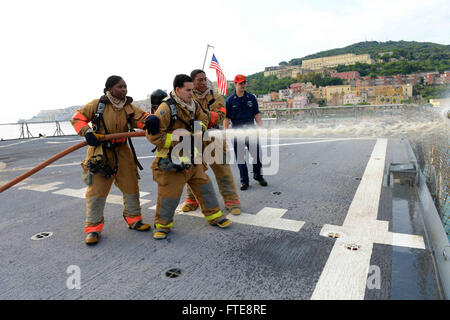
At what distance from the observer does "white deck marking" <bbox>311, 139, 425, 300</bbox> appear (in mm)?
2264

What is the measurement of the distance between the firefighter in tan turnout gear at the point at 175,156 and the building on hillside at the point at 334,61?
611ft

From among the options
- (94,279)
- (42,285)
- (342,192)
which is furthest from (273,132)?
(42,285)

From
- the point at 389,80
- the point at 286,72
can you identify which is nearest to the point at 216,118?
the point at 389,80

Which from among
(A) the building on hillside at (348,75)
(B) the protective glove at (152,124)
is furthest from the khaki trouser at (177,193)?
(A) the building on hillside at (348,75)

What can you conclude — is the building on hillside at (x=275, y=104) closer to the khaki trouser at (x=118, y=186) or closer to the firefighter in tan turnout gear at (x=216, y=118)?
the firefighter in tan turnout gear at (x=216, y=118)

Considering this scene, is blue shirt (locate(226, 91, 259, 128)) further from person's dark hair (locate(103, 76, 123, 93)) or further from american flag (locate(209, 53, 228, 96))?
american flag (locate(209, 53, 228, 96))

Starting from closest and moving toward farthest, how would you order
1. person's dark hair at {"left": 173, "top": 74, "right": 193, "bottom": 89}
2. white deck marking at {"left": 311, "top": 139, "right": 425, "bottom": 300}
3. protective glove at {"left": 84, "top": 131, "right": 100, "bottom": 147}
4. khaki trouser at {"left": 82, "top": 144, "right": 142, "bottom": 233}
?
1. white deck marking at {"left": 311, "top": 139, "right": 425, "bottom": 300}
2. protective glove at {"left": 84, "top": 131, "right": 100, "bottom": 147}
3. person's dark hair at {"left": 173, "top": 74, "right": 193, "bottom": 89}
4. khaki trouser at {"left": 82, "top": 144, "right": 142, "bottom": 233}

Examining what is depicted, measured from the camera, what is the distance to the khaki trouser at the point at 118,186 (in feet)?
11.2

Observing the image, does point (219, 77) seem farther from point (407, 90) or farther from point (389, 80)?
point (389, 80)

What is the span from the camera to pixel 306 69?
181m

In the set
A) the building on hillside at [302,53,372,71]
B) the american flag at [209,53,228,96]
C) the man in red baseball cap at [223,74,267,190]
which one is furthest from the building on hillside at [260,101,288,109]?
the man in red baseball cap at [223,74,267,190]

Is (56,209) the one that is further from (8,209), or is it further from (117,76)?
(117,76)

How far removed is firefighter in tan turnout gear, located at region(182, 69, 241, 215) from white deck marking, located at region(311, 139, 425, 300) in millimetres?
1277

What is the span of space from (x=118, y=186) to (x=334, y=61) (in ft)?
650
